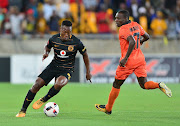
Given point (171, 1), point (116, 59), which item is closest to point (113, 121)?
point (116, 59)

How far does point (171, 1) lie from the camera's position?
21.0 m

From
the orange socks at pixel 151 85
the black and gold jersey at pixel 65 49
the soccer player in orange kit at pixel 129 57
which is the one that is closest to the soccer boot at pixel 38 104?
the black and gold jersey at pixel 65 49

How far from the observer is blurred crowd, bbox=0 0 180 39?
18641 millimetres

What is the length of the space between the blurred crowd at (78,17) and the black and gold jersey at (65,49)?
9403mm

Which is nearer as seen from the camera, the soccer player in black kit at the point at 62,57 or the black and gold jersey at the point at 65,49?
the soccer player in black kit at the point at 62,57

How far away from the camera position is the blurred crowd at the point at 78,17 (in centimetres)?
1864

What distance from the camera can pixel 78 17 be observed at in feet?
60.7

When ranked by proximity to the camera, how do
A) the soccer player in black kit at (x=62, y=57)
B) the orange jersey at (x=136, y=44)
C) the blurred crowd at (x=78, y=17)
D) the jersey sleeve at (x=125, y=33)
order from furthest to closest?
the blurred crowd at (x=78, y=17)
the soccer player in black kit at (x=62, y=57)
the orange jersey at (x=136, y=44)
the jersey sleeve at (x=125, y=33)

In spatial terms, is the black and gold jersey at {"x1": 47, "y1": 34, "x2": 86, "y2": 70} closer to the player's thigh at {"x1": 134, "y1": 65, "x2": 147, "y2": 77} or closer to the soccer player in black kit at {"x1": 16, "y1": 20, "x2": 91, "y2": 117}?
the soccer player in black kit at {"x1": 16, "y1": 20, "x2": 91, "y2": 117}

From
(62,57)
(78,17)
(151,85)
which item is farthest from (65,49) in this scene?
(78,17)

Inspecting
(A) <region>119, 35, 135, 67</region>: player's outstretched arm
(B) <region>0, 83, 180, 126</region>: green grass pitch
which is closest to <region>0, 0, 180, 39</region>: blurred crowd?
(B) <region>0, 83, 180, 126</region>: green grass pitch

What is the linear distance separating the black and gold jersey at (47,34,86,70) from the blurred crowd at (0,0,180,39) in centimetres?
940

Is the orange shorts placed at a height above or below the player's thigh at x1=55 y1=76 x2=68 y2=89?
above

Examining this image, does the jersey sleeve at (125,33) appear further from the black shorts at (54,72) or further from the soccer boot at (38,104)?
the soccer boot at (38,104)
